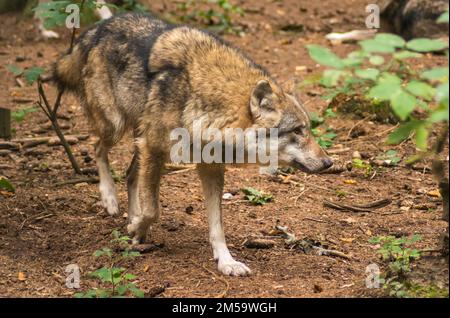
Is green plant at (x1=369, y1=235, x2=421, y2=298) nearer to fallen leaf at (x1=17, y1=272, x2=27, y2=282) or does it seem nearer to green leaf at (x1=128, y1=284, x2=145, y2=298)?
green leaf at (x1=128, y1=284, x2=145, y2=298)

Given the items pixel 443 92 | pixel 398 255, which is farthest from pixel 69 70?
pixel 443 92

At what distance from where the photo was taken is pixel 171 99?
19.0 ft

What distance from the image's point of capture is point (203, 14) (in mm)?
12719

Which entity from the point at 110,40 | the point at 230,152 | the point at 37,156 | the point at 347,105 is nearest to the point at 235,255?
the point at 230,152

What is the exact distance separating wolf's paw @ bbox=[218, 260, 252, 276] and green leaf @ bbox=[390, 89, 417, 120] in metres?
2.36

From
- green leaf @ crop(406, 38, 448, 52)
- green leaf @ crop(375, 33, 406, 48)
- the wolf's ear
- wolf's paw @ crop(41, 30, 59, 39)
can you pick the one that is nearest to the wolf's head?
the wolf's ear

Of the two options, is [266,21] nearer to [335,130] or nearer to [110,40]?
[335,130]

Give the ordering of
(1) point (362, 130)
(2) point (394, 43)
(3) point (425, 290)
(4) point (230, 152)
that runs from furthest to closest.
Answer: (1) point (362, 130) < (4) point (230, 152) < (3) point (425, 290) < (2) point (394, 43)

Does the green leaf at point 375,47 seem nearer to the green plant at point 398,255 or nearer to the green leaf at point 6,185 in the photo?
the green plant at point 398,255

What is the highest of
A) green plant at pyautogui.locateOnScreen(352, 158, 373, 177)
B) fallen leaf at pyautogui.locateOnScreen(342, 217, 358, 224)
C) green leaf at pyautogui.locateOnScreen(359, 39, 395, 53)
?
green leaf at pyautogui.locateOnScreen(359, 39, 395, 53)

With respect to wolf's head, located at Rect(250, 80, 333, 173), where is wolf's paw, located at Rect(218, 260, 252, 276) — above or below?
below

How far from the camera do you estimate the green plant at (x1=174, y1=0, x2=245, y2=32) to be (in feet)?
41.7

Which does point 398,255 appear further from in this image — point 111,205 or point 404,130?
point 111,205

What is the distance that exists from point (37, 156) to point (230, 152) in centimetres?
357
